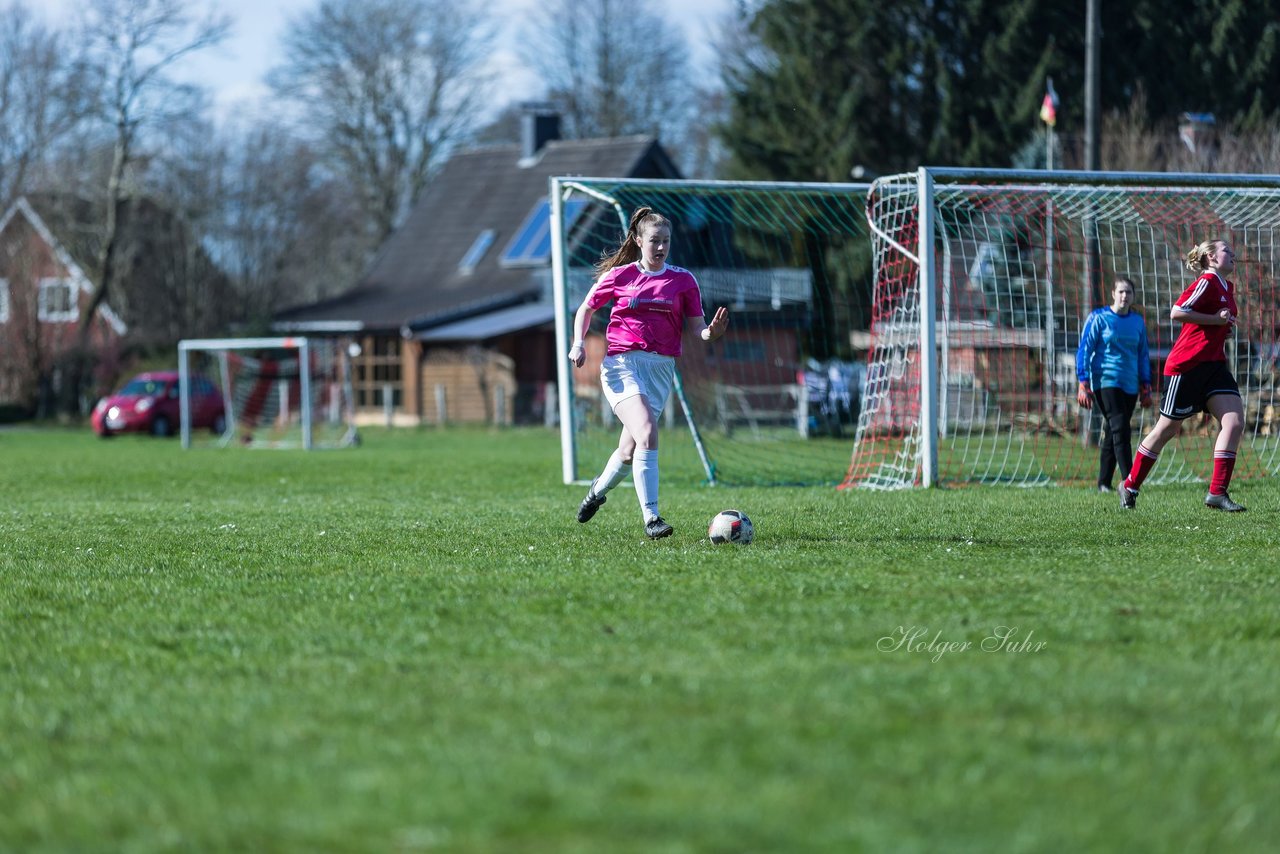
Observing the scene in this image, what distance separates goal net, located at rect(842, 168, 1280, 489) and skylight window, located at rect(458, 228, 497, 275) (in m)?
23.6

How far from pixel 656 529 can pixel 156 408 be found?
28640mm

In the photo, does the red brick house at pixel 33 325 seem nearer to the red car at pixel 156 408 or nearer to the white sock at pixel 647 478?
the red car at pixel 156 408

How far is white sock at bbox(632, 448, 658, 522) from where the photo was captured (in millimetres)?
9219

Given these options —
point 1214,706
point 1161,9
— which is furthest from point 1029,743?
point 1161,9

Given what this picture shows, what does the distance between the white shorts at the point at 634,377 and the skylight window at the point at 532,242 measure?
31.5 m

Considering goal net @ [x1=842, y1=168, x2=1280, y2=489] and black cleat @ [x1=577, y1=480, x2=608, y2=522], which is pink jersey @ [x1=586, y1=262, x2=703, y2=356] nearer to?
black cleat @ [x1=577, y1=480, x2=608, y2=522]

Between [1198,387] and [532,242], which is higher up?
[532,242]

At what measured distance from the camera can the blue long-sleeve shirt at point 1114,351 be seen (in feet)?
41.4

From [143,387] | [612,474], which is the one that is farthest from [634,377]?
[143,387]

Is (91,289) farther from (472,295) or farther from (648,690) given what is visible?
(648,690)

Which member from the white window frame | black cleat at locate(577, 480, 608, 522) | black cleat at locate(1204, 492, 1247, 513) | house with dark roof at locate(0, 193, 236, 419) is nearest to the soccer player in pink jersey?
black cleat at locate(577, 480, 608, 522)

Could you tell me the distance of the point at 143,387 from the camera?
36.5m

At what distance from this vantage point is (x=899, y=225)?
15570 mm

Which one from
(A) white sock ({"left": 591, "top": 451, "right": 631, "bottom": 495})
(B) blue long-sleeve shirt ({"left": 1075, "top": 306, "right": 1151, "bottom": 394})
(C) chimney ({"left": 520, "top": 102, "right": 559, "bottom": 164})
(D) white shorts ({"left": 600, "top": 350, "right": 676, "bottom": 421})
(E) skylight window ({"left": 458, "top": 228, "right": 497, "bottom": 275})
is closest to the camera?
(D) white shorts ({"left": 600, "top": 350, "right": 676, "bottom": 421})
